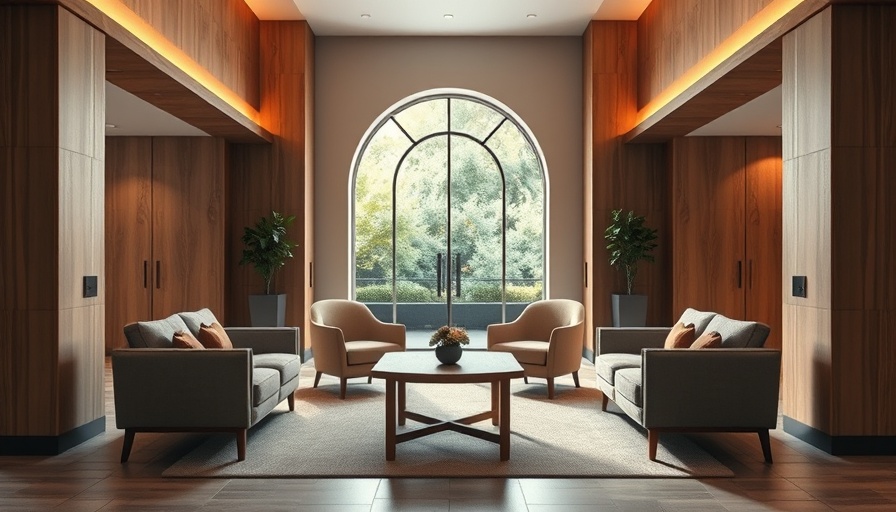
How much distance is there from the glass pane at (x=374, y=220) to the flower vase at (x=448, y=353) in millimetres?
5540

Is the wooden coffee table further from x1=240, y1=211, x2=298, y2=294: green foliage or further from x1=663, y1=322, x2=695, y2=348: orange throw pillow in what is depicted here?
x1=240, y1=211, x2=298, y2=294: green foliage

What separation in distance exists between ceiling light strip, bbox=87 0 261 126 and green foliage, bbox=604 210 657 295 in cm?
452

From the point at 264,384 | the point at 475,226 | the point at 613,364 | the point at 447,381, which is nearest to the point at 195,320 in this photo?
the point at 264,384

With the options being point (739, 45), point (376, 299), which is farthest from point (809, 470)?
point (376, 299)

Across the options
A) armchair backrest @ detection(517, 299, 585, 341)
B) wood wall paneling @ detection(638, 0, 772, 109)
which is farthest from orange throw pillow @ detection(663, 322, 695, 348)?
wood wall paneling @ detection(638, 0, 772, 109)

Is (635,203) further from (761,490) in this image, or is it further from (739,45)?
(761,490)

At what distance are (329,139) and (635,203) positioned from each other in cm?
402

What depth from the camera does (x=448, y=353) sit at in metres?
5.83

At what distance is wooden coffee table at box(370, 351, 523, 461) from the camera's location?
514cm

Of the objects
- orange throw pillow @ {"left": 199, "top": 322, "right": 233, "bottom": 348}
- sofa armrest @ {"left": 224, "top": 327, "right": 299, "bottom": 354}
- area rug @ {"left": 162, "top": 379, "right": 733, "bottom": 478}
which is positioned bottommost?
area rug @ {"left": 162, "top": 379, "right": 733, "bottom": 478}

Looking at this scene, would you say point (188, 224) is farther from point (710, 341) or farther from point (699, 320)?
point (710, 341)

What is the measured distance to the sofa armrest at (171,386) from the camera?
503 cm

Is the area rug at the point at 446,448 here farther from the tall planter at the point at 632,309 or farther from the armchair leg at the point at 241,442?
the tall planter at the point at 632,309

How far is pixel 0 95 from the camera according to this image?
515 cm
